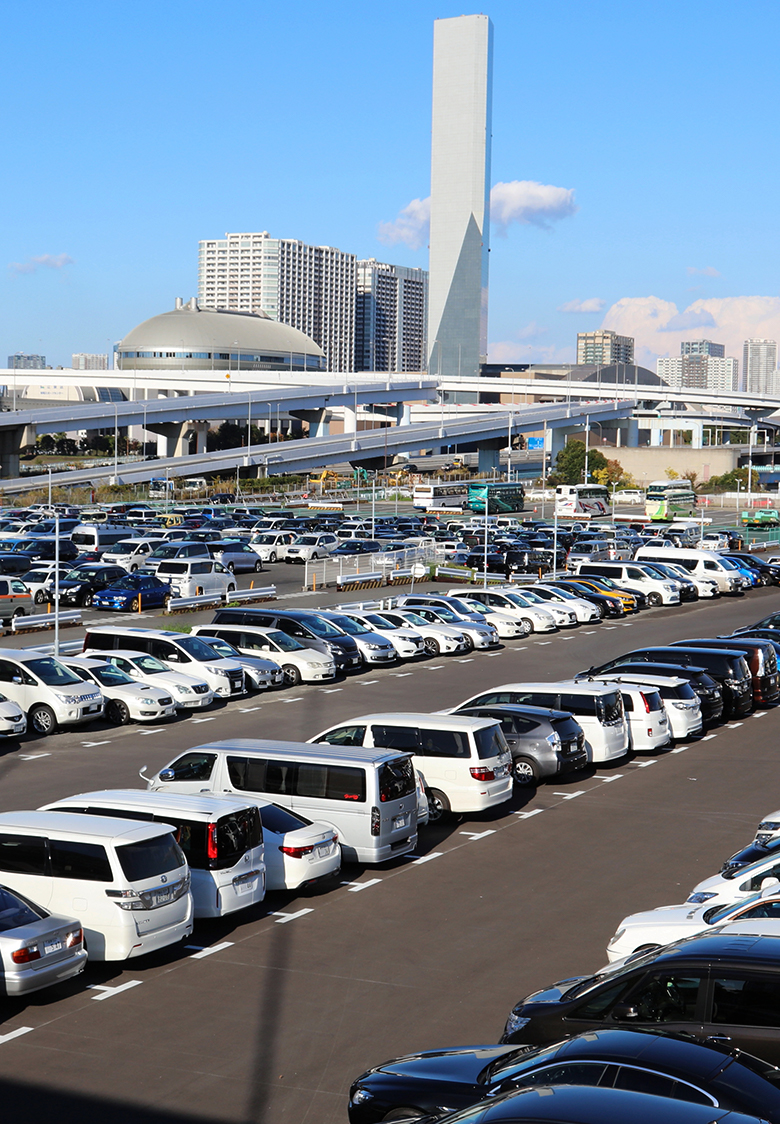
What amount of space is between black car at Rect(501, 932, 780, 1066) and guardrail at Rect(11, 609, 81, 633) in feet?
93.1

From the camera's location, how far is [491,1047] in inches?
316

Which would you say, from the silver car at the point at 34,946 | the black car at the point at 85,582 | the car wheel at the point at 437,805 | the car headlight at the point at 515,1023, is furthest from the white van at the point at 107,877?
the black car at the point at 85,582

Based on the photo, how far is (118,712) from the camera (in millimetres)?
23922

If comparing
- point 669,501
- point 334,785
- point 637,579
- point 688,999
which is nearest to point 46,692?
point 334,785

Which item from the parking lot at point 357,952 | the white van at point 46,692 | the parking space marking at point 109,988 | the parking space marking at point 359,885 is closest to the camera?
the parking lot at point 357,952

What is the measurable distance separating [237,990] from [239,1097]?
231 cm

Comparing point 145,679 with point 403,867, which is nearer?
Answer: point 403,867

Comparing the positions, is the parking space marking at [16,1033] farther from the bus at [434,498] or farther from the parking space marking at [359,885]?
the bus at [434,498]

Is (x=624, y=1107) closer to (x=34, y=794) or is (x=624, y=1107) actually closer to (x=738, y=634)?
(x=34, y=794)

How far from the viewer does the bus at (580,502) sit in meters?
88.4

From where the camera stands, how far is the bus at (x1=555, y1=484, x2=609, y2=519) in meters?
88.4

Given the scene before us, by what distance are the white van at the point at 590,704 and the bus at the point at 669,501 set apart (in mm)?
64581

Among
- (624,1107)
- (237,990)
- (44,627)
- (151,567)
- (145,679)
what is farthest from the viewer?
(151,567)

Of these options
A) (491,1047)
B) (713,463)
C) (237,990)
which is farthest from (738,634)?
(713,463)
